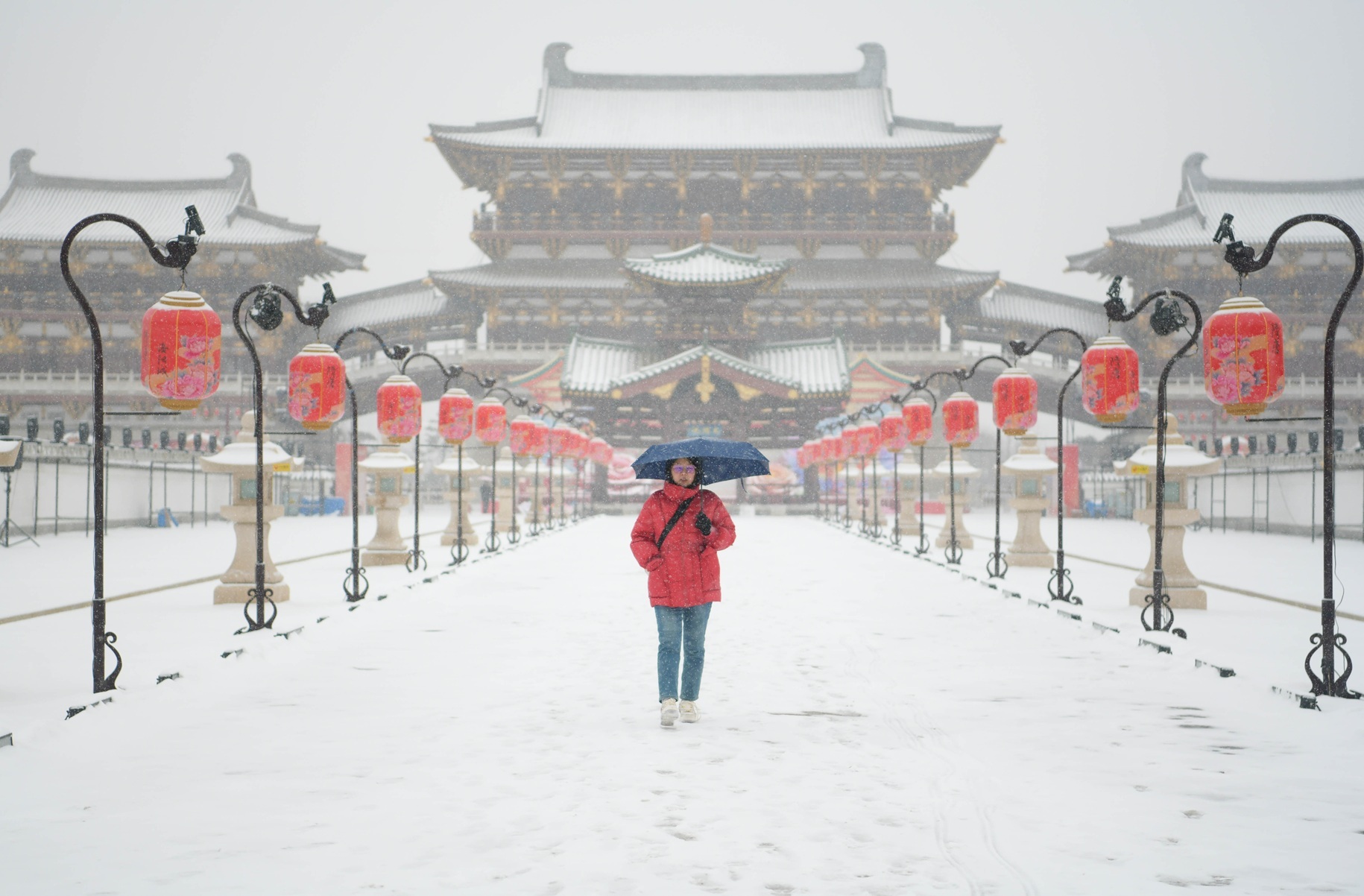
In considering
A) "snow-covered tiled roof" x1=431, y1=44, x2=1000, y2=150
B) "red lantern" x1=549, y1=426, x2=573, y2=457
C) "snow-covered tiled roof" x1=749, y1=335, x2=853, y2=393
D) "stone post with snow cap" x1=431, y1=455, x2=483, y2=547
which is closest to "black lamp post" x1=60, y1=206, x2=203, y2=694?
"stone post with snow cap" x1=431, y1=455, x2=483, y2=547

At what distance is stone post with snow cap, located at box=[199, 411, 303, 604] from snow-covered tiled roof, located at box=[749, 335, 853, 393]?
944 inches

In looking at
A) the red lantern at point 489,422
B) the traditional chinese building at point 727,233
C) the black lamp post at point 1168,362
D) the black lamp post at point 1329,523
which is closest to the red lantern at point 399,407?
the red lantern at point 489,422

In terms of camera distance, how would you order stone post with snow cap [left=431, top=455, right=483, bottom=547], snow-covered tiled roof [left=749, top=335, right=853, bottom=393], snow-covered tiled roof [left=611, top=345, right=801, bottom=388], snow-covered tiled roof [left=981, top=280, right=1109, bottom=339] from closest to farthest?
stone post with snow cap [left=431, top=455, right=483, bottom=547], snow-covered tiled roof [left=611, top=345, right=801, bottom=388], snow-covered tiled roof [left=749, top=335, right=853, bottom=393], snow-covered tiled roof [left=981, top=280, right=1109, bottom=339]

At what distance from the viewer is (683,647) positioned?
6520 millimetres

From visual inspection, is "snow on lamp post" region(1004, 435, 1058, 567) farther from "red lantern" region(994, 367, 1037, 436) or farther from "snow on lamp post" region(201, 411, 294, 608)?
"snow on lamp post" region(201, 411, 294, 608)

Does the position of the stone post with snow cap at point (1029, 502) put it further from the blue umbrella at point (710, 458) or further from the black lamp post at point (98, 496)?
the black lamp post at point (98, 496)

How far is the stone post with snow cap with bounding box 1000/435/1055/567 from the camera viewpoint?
16.8m

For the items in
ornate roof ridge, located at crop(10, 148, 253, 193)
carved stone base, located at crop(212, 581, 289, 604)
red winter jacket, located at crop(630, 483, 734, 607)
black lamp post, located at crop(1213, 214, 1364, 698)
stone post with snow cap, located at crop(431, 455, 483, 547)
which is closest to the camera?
red winter jacket, located at crop(630, 483, 734, 607)

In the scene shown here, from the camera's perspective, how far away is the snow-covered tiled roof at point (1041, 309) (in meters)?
46.5

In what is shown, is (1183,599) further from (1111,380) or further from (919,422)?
(919,422)

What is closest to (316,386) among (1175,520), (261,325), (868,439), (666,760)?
(261,325)

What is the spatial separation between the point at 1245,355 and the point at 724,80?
4683cm

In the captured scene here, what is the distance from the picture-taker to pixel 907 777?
209 inches

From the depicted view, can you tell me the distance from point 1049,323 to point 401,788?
4443cm
